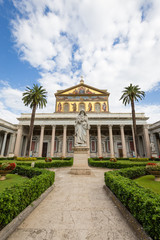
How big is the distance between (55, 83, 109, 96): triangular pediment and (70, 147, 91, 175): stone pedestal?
27.3 m

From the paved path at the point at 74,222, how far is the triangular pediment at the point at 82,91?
1280 inches

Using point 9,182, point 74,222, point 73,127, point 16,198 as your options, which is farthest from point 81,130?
point 73,127

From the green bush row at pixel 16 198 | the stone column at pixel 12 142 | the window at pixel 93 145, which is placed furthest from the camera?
the window at pixel 93 145

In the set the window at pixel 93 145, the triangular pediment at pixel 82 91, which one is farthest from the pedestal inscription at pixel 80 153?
the triangular pediment at pixel 82 91

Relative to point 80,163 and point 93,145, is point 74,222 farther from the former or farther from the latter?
point 93,145

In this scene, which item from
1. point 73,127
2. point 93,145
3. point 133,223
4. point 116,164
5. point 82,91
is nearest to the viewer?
point 133,223

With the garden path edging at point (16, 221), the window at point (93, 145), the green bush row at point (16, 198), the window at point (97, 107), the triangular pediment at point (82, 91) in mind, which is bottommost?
the garden path edging at point (16, 221)

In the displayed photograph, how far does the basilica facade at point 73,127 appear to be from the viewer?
28.7 meters

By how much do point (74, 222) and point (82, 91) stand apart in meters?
34.1

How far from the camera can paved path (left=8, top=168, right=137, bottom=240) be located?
2539 mm

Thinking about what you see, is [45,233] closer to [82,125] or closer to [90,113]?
[82,125]

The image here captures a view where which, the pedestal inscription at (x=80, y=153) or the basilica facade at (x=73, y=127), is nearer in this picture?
the pedestal inscription at (x=80, y=153)

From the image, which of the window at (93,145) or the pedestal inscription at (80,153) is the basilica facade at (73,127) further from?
the pedestal inscription at (80,153)

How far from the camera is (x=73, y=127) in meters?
32.1
